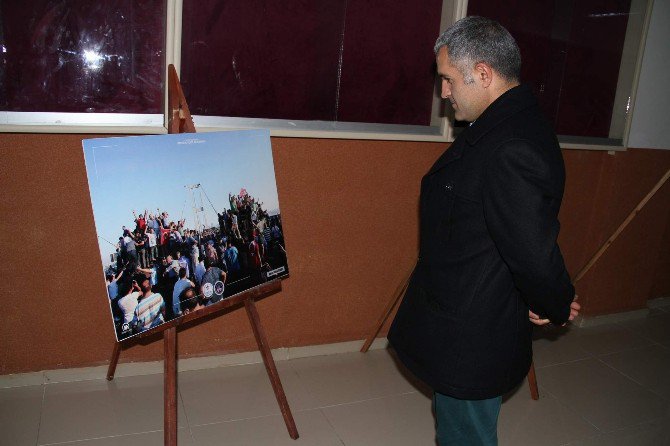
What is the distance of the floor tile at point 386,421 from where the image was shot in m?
2.20

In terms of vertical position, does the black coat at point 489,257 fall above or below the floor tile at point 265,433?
above

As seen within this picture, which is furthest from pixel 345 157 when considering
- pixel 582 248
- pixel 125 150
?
pixel 582 248

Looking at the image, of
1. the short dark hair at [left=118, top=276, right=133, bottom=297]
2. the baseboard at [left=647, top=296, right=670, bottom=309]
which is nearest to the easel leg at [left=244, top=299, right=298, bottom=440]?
the short dark hair at [left=118, top=276, right=133, bottom=297]

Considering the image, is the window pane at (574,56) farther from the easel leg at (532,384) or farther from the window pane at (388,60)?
the easel leg at (532,384)

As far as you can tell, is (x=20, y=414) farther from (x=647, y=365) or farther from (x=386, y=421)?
(x=647, y=365)

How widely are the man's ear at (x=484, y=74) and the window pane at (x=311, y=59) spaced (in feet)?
3.95

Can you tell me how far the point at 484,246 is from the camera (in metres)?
1.35

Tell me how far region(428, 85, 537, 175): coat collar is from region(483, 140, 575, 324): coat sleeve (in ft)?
0.30

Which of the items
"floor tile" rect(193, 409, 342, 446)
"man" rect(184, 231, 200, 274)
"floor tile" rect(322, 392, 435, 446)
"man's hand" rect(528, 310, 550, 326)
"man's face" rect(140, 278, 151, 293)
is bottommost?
"floor tile" rect(322, 392, 435, 446)

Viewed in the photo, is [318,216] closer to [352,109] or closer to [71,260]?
[352,109]

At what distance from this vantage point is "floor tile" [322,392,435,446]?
7.21 ft

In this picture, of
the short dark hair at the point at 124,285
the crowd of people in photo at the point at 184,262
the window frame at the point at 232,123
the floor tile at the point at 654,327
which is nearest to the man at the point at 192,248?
the crowd of people in photo at the point at 184,262

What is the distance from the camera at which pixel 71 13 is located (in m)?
1.99

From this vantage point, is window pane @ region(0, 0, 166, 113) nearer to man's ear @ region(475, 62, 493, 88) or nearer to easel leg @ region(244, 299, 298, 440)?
easel leg @ region(244, 299, 298, 440)
